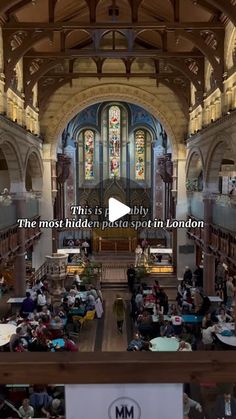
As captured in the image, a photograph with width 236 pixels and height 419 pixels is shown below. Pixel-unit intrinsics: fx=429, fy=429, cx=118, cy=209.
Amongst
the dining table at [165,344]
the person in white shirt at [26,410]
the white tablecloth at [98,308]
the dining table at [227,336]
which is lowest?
the white tablecloth at [98,308]

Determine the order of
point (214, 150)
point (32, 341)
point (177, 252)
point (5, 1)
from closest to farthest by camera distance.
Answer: point (32, 341) < point (5, 1) < point (214, 150) < point (177, 252)

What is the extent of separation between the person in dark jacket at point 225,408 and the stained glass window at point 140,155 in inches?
1038

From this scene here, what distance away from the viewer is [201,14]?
13.3 meters

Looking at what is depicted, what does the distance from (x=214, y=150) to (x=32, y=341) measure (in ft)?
27.1

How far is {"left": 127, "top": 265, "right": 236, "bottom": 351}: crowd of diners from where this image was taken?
9.75 metres

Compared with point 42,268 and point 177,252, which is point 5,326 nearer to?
point 42,268

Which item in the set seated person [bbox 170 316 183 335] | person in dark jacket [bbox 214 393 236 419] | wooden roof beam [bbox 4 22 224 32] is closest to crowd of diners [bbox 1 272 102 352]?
seated person [bbox 170 316 183 335]

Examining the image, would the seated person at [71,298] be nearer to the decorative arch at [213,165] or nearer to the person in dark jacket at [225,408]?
the decorative arch at [213,165]

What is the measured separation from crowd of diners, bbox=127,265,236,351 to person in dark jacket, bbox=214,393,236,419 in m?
5.13

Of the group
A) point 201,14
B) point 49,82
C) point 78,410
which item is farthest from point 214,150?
point 78,410

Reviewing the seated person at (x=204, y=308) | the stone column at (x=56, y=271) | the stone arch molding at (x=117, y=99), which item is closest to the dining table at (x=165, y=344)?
the seated person at (x=204, y=308)

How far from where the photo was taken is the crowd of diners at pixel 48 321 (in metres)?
8.96

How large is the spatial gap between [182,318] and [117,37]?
41.0 ft

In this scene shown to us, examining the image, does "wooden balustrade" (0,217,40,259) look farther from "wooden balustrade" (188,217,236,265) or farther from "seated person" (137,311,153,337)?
"wooden balustrade" (188,217,236,265)
